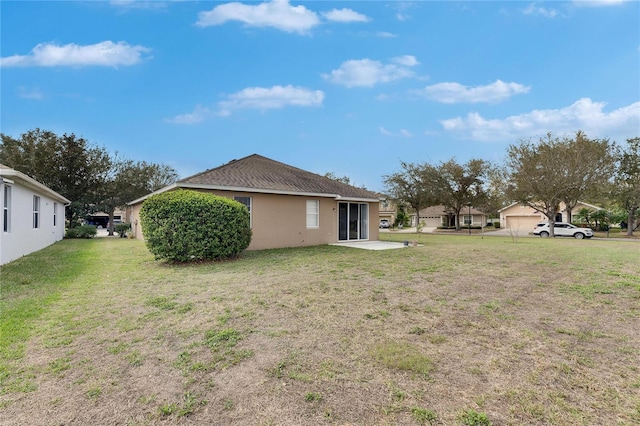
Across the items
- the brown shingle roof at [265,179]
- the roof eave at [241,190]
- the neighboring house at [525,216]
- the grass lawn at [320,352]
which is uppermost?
the brown shingle roof at [265,179]

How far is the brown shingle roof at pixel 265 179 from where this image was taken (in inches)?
489

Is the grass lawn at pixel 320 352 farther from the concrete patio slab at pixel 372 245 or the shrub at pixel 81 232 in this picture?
the shrub at pixel 81 232

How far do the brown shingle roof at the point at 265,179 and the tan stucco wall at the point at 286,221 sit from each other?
15.9 inches

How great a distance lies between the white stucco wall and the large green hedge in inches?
157

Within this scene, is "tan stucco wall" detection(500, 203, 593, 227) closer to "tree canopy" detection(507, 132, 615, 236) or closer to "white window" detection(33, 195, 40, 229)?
"tree canopy" detection(507, 132, 615, 236)

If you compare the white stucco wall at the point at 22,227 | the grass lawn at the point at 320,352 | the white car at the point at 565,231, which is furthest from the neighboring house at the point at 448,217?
the grass lawn at the point at 320,352

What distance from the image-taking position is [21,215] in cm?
1080

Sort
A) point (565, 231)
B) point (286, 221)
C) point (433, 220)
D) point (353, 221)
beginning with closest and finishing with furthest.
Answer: point (286, 221), point (353, 221), point (565, 231), point (433, 220)

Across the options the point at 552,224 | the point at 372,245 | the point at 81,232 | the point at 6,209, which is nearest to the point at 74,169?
the point at 81,232

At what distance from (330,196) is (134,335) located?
11.7 meters

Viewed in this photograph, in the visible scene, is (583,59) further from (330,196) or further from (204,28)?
(204,28)

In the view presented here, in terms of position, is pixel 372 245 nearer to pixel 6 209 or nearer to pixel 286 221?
pixel 286 221

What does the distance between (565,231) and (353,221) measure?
924 inches

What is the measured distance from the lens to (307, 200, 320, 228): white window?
14.8 meters
